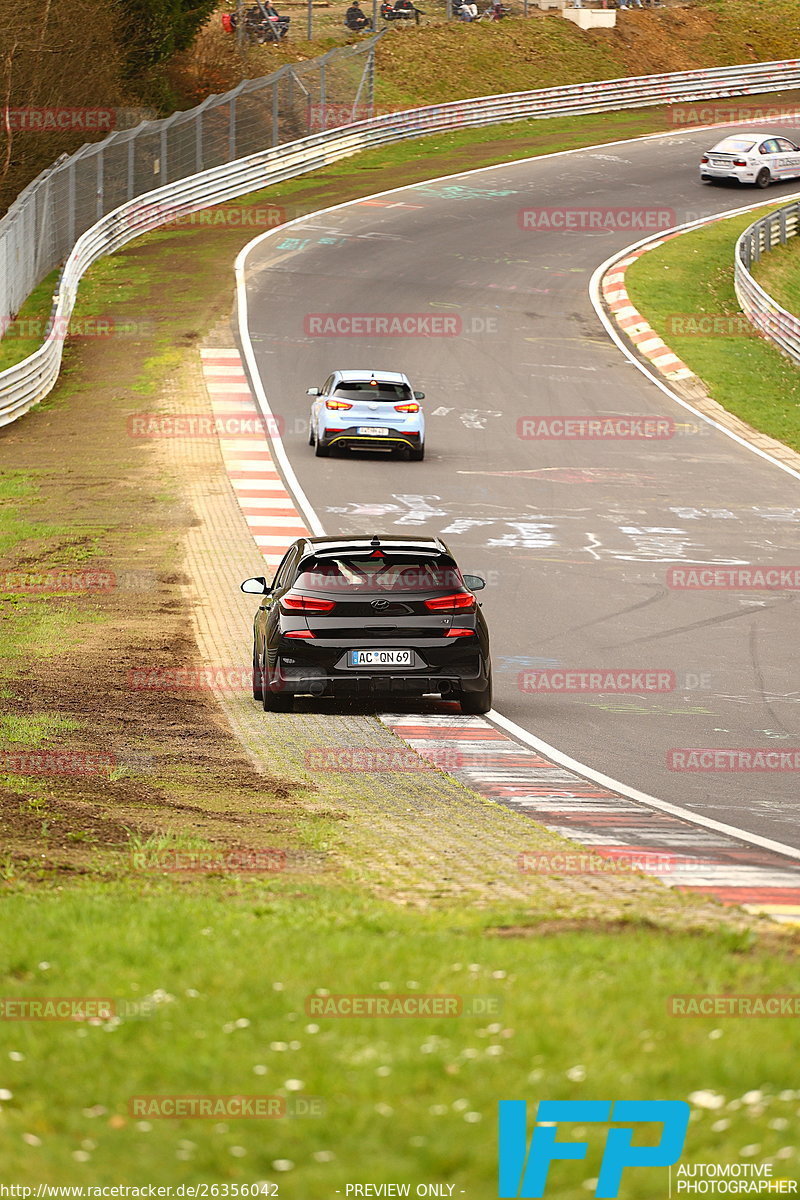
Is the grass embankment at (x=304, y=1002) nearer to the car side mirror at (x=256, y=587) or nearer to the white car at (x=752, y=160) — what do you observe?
the car side mirror at (x=256, y=587)

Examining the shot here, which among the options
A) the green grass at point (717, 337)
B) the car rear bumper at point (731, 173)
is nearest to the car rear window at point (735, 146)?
the car rear bumper at point (731, 173)

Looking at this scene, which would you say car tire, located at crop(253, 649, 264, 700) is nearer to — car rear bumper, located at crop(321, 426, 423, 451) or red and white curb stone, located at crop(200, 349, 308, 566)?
red and white curb stone, located at crop(200, 349, 308, 566)

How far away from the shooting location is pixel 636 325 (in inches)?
1567

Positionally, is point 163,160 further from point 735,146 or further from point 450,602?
point 450,602

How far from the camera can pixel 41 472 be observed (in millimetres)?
27000

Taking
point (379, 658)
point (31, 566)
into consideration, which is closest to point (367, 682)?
point (379, 658)

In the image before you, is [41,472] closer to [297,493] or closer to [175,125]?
[297,493]

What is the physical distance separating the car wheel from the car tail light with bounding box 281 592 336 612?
1.48 metres

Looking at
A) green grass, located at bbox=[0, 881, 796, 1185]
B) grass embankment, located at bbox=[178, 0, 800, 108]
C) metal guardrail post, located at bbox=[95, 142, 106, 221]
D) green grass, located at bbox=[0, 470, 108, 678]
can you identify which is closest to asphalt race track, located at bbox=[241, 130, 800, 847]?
green grass, located at bbox=[0, 881, 796, 1185]

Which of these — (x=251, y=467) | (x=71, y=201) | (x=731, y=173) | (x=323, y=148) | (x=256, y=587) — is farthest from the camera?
(x=323, y=148)

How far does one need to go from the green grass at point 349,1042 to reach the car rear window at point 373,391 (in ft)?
72.2

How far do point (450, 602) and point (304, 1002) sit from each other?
826 centimetres

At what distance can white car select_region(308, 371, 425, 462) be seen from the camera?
Answer: 93.8ft

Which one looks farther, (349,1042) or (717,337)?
(717,337)
